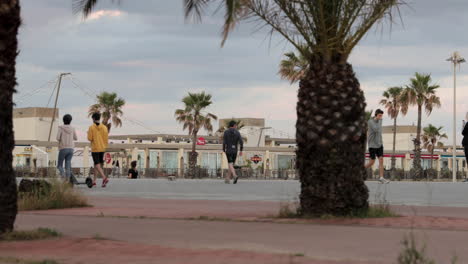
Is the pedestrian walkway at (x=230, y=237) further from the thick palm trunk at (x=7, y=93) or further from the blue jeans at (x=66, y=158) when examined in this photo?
the blue jeans at (x=66, y=158)

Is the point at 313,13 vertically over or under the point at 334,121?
over

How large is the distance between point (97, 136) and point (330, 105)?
1097cm

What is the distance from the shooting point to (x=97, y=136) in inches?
772

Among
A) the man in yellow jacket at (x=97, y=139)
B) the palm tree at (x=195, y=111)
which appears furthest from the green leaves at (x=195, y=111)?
the man in yellow jacket at (x=97, y=139)

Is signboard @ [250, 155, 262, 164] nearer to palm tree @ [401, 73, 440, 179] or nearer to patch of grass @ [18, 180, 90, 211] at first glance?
palm tree @ [401, 73, 440, 179]

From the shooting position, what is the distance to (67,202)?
1256 centimetres

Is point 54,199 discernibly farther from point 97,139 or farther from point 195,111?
point 195,111

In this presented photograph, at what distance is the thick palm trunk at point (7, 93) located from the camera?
749 cm

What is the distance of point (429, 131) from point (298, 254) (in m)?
98.0

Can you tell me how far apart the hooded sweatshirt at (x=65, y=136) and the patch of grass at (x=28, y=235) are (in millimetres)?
11330

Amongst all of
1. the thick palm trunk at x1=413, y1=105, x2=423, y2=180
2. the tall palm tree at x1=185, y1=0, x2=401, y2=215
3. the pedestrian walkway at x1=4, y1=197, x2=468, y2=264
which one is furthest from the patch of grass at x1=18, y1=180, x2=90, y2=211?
the thick palm trunk at x1=413, y1=105, x2=423, y2=180

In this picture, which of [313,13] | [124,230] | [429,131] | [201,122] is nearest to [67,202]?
[124,230]

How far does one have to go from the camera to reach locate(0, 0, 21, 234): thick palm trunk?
7.49 meters

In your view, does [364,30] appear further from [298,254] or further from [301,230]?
[298,254]
